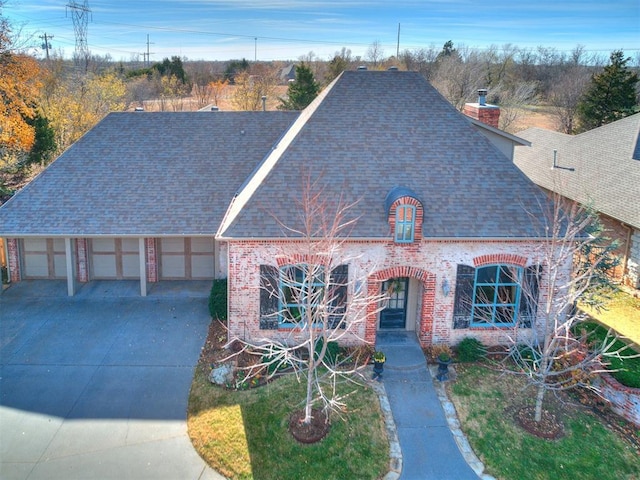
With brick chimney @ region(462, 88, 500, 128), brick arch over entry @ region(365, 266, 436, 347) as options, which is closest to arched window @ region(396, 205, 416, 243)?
brick arch over entry @ region(365, 266, 436, 347)

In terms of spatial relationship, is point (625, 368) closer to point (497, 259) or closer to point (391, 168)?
point (497, 259)

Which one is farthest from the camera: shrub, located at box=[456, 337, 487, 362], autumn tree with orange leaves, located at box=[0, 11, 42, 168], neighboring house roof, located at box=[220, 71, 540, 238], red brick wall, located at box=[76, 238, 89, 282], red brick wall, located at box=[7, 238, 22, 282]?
autumn tree with orange leaves, located at box=[0, 11, 42, 168]

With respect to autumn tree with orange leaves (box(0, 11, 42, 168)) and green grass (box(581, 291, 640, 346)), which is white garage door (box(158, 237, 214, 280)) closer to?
autumn tree with orange leaves (box(0, 11, 42, 168))

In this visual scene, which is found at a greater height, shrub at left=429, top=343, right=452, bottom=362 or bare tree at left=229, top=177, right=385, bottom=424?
bare tree at left=229, top=177, right=385, bottom=424

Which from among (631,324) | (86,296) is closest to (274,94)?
(86,296)

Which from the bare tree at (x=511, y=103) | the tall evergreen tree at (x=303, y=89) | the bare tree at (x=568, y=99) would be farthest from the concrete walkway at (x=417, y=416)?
the bare tree at (x=568, y=99)

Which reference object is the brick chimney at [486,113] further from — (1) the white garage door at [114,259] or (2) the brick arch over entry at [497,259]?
(1) the white garage door at [114,259]

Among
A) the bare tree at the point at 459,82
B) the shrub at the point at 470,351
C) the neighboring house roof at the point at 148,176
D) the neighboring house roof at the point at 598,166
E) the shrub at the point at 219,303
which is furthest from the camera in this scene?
the bare tree at the point at 459,82
